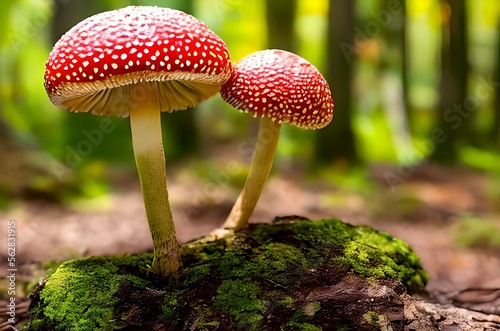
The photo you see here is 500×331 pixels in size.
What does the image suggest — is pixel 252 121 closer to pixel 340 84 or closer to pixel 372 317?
pixel 340 84

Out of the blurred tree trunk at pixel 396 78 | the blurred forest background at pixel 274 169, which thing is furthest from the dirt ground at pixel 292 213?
the blurred tree trunk at pixel 396 78

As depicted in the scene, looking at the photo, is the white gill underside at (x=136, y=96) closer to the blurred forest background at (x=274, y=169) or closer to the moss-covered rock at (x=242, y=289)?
the moss-covered rock at (x=242, y=289)

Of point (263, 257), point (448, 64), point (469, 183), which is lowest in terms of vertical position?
point (263, 257)

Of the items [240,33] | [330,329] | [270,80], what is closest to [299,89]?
[270,80]

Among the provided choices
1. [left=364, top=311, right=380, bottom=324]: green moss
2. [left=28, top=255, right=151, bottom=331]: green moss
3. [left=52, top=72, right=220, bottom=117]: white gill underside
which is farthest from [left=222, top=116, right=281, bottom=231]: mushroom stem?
[left=364, top=311, right=380, bottom=324]: green moss

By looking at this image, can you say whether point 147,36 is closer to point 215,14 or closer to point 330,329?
point 330,329

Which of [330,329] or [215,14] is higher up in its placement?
[215,14]

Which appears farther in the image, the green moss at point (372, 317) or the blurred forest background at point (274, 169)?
the blurred forest background at point (274, 169)

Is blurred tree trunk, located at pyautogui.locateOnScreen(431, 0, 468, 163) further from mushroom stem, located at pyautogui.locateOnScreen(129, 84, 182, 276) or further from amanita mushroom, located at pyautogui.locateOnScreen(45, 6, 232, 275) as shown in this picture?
mushroom stem, located at pyautogui.locateOnScreen(129, 84, 182, 276)
